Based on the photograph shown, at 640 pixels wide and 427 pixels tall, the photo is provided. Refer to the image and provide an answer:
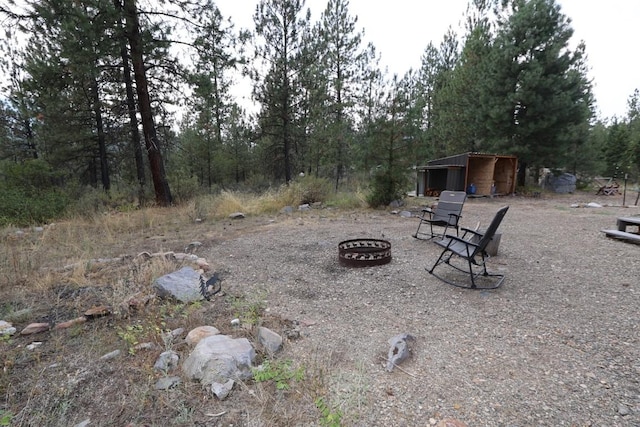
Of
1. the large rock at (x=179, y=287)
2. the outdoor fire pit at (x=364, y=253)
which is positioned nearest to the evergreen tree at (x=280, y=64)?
the outdoor fire pit at (x=364, y=253)

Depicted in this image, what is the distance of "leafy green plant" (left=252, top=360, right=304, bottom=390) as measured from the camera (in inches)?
70.3

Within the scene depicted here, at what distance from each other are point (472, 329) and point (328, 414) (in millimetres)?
1423

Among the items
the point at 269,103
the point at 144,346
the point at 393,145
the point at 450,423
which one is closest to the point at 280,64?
the point at 269,103

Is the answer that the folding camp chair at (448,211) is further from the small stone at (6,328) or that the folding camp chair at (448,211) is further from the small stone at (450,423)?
the small stone at (6,328)

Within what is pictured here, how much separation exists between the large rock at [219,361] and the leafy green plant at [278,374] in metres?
0.07

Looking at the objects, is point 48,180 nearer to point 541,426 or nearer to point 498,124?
point 541,426

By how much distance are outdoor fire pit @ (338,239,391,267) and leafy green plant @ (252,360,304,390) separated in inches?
80.9

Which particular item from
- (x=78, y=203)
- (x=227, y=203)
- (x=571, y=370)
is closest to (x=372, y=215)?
(x=227, y=203)

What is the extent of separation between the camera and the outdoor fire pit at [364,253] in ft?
12.5

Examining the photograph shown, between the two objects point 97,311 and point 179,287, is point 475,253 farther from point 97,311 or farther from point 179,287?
point 97,311

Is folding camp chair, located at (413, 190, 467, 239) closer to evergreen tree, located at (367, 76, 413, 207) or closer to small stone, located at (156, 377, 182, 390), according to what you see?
evergreen tree, located at (367, 76, 413, 207)

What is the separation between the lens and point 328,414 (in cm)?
151

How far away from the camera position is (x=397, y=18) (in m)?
10.9

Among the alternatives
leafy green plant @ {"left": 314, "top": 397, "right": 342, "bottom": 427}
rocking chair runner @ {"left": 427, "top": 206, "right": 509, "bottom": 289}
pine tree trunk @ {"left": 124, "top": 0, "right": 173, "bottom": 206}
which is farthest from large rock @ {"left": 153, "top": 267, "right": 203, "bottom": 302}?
pine tree trunk @ {"left": 124, "top": 0, "right": 173, "bottom": 206}
